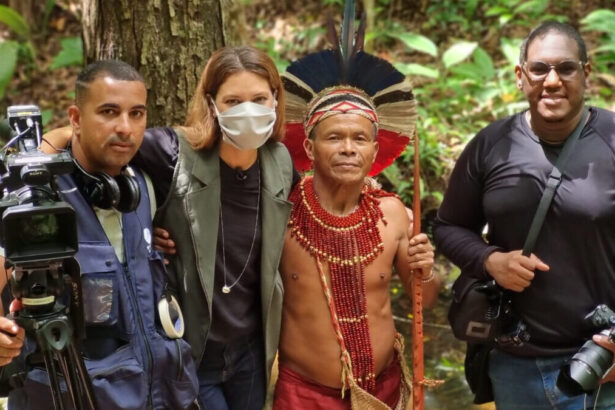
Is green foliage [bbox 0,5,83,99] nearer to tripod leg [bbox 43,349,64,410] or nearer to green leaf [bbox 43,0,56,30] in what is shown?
green leaf [bbox 43,0,56,30]

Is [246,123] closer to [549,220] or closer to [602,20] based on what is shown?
[549,220]

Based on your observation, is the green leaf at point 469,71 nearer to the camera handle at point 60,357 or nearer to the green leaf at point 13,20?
the green leaf at point 13,20

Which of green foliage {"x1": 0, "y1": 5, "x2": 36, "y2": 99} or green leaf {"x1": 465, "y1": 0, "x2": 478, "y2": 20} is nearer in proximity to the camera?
green foliage {"x1": 0, "y1": 5, "x2": 36, "y2": 99}

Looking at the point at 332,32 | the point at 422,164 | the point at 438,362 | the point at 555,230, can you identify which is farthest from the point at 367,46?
the point at 555,230

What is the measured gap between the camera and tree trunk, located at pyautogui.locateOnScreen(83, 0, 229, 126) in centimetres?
374

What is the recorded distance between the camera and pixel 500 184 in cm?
307

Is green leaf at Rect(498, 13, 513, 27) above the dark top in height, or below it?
above

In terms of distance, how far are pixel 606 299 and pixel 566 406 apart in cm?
48

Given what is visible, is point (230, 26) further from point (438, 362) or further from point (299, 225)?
point (438, 362)

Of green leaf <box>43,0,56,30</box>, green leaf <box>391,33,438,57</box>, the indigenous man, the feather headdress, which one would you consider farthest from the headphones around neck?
green leaf <box>43,0,56,30</box>

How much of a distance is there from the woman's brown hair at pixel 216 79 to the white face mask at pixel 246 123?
0.23 ft

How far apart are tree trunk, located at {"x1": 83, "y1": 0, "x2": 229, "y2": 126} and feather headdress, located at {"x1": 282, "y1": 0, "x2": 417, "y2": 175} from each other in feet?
2.65

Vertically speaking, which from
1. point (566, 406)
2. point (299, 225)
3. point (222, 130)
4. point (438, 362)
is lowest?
point (438, 362)

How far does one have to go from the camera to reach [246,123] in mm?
2811
